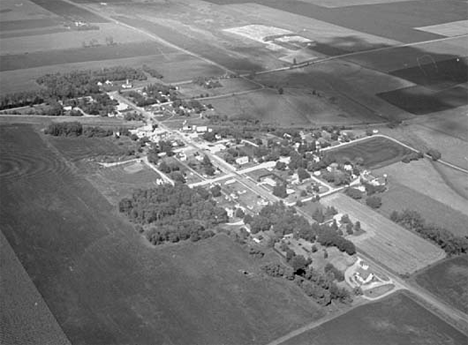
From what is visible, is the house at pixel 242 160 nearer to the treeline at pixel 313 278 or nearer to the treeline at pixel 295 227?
the treeline at pixel 295 227

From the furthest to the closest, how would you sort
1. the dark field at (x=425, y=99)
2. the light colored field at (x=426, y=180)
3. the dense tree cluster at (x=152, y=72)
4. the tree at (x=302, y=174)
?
the dense tree cluster at (x=152, y=72) → the dark field at (x=425, y=99) → the tree at (x=302, y=174) → the light colored field at (x=426, y=180)

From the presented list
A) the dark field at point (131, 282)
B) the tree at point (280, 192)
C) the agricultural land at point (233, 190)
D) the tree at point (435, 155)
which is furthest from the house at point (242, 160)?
the tree at point (435, 155)

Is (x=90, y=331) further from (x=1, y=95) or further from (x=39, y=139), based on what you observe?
(x=1, y=95)

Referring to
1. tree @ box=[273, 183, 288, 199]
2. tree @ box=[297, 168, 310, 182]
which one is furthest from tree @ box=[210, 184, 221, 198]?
tree @ box=[297, 168, 310, 182]

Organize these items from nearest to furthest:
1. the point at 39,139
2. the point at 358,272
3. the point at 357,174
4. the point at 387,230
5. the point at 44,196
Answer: the point at 358,272 → the point at 387,230 → the point at 44,196 → the point at 357,174 → the point at 39,139

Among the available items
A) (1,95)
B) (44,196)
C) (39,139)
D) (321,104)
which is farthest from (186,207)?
(1,95)

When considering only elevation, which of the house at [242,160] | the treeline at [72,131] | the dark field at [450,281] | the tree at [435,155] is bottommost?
the treeline at [72,131]

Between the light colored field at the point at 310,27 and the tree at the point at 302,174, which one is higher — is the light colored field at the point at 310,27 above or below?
above

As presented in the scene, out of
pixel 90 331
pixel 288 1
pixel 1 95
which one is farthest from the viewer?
pixel 288 1
